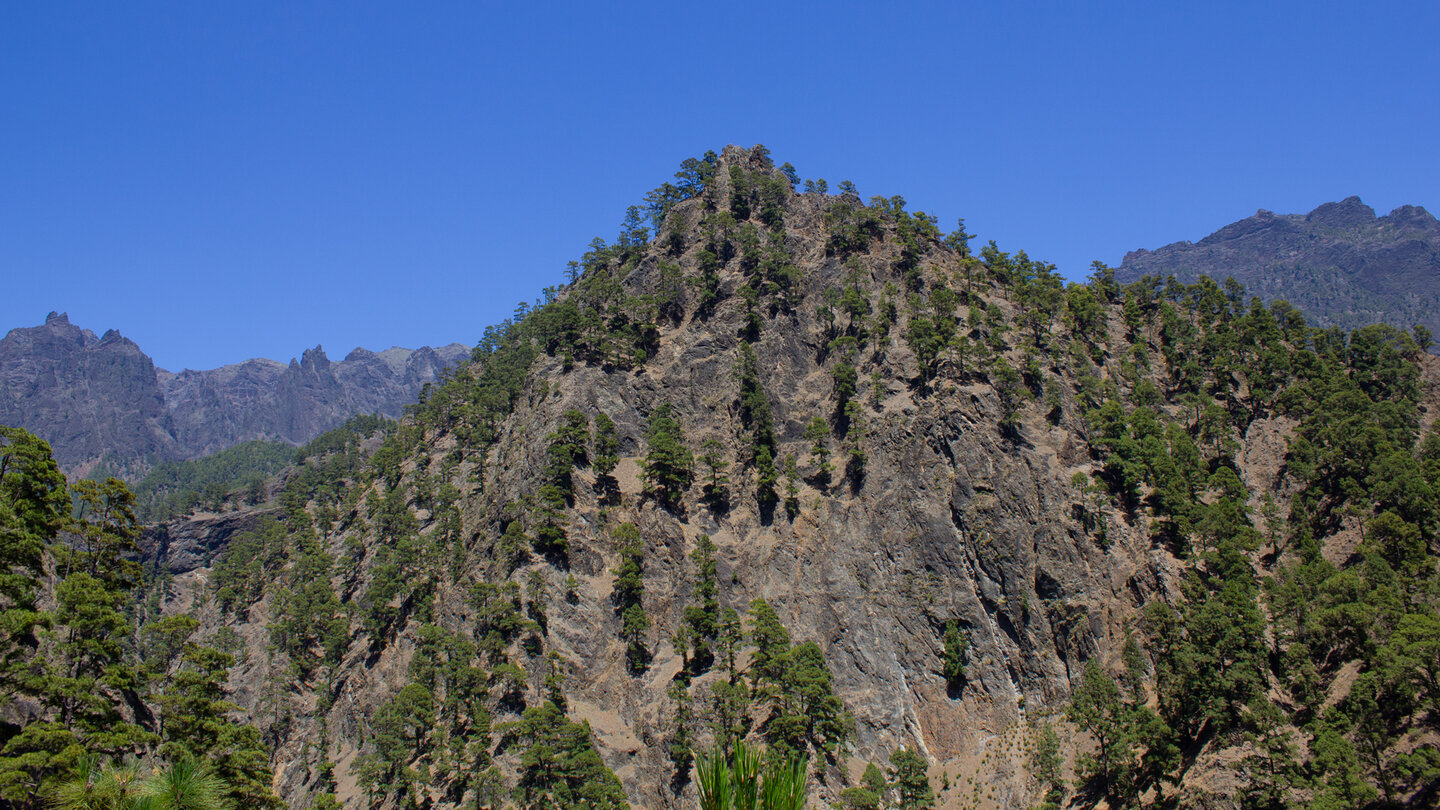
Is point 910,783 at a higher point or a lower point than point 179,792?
lower

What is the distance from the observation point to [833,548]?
102875mm

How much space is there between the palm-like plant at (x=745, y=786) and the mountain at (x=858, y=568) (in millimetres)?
39181

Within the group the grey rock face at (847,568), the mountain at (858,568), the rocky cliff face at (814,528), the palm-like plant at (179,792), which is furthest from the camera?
the rocky cliff face at (814,528)

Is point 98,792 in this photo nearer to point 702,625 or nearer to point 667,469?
point 702,625

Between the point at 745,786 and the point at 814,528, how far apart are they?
92.2m

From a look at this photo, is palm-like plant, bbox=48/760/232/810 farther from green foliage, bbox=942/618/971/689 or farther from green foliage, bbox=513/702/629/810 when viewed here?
green foliage, bbox=942/618/971/689

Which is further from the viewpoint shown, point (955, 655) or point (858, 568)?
point (858, 568)

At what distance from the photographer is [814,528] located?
348ft

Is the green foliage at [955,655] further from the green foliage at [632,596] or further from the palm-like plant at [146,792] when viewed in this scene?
the palm-like plant at [146,792]

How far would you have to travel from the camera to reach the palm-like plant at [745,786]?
49.8ft

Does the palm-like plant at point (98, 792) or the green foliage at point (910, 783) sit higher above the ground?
the palm-like plant at point (98, 792)

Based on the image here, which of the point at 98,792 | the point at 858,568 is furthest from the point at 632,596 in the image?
the point at 98,792

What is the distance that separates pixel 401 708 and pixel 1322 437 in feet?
403

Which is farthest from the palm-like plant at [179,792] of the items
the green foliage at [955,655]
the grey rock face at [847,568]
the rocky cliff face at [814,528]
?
the green foliage at [955,655]
